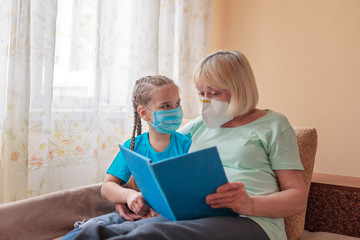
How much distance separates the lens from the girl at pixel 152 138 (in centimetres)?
136

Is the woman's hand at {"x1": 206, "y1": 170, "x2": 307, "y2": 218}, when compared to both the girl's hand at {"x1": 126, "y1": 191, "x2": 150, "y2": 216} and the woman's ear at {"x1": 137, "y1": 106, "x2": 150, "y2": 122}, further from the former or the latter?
the woman's ear at {"x1": 137, "y1": 106, "x2": 150, "y2": 122}

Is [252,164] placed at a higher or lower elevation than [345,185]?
higher

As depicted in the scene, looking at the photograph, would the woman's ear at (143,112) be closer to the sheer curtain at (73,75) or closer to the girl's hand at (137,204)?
the girl's hand at (137,204)

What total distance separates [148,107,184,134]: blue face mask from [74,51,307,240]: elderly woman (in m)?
0.10

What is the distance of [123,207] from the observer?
1.38 m

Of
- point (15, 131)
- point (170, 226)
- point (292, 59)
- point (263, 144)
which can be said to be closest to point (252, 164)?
point (263, 144)

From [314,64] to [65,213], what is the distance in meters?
1.86

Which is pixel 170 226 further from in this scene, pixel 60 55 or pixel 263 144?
pixel 60 55

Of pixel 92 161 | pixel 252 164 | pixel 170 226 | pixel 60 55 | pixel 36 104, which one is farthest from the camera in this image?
pixel 92 161

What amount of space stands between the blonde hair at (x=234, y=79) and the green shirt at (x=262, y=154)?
0.07 metres

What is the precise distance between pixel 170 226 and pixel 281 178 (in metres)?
0.45

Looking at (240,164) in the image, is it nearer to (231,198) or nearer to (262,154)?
(262,154)

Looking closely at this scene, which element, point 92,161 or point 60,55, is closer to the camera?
point 60,55

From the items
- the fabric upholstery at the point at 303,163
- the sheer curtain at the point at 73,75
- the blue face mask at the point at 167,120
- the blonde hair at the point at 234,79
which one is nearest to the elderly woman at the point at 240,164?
the blonde hair at the point at 234,79
